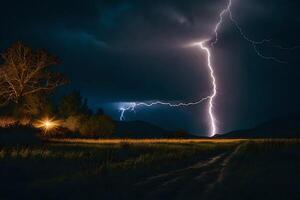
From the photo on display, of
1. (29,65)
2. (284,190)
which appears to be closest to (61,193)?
(284,190)

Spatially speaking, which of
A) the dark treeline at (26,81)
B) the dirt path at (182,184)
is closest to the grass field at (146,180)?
the dirt path at (182,184)

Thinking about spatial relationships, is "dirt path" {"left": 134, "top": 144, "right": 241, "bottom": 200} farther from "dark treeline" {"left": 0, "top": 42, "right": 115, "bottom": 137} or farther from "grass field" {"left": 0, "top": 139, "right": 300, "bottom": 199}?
"dark treeline" {"left": 0, "top": 42, "right": 115, "bottom": 137}

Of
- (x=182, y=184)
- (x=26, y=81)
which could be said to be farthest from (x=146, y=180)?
(x=26, y=81)

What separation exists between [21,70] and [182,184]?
3680 centimetres

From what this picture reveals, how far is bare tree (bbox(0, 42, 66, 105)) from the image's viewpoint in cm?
4666

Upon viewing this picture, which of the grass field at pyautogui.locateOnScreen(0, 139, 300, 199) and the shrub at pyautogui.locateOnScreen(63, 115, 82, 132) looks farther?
the shrub at pyautogui.locateOnScreen(63, 115, 82, 132)

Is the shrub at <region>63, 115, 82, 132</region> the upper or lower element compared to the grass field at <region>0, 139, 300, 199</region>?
upper

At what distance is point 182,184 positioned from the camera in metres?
12.7

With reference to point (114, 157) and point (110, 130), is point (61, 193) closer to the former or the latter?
point (114, 157)

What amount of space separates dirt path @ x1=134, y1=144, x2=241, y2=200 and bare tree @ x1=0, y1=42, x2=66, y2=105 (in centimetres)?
3291

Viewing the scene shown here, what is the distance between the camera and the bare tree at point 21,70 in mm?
46656

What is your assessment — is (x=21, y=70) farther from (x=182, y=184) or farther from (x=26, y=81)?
(x=182, y=184)

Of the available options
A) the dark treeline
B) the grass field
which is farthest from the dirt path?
the dark treeline

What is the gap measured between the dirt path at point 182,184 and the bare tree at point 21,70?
1296 inches
